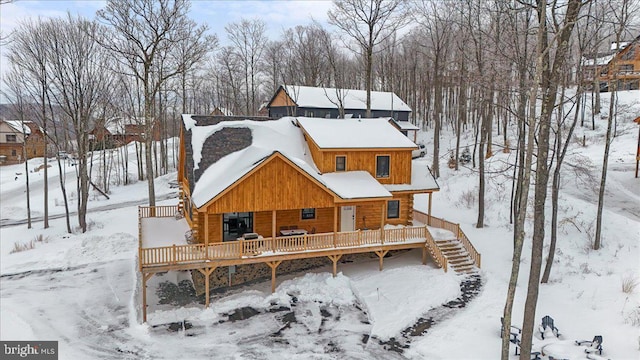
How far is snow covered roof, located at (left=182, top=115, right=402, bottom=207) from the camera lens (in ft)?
55.1

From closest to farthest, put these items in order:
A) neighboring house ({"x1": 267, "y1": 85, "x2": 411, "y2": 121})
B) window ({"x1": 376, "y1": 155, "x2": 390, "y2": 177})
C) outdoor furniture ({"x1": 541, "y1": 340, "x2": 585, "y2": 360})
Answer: outdoor furniture ({"x1": 541, "y1": 340, "x2": 585, "y2": 360})
window ({"x1": 376, "y1": 155, "x2": 390, "y2": 177})
neighboring house ({"x1": 267, "y1": 85, "x2": 411, "y2": 121})

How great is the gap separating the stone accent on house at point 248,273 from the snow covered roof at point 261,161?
3.77 meters

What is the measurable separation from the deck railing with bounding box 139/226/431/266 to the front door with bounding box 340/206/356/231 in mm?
1840

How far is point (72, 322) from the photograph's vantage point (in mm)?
14797

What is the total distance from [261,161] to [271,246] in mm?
3550

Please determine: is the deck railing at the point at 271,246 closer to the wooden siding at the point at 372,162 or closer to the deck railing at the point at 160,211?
the wooden siding at the point at 372,162

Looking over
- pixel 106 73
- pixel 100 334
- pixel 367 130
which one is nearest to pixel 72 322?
pixel 100 334

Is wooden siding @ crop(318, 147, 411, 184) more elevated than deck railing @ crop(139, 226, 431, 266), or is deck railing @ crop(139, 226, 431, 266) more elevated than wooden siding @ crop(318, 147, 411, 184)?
wooden siding @ crop(318, 147, 411, 184)

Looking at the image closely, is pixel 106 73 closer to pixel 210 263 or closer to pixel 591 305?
pixel 210 263

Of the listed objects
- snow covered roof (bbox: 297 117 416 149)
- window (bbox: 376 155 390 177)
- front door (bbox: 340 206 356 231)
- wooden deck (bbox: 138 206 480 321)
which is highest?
snow covered roof (bbox: 297 117 416 149)

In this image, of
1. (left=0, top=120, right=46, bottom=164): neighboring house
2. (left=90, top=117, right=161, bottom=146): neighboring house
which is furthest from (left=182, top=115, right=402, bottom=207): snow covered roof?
(left=0, top=120, right=46, bottom=164): neighboring house

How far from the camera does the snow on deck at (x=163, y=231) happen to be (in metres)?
17.6

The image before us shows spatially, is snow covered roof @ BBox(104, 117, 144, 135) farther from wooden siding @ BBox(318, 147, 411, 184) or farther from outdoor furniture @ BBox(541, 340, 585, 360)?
outdoor furniture @ BBox(541, 340, 585, 360)

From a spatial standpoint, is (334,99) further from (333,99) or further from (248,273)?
(248,273)
